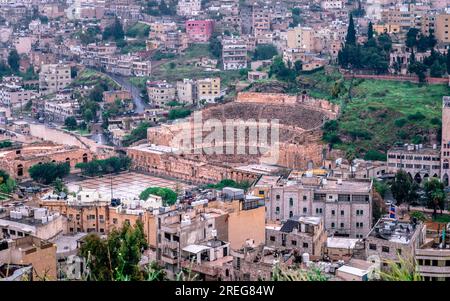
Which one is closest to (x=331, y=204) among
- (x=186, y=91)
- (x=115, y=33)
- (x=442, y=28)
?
(x=442, y=28)

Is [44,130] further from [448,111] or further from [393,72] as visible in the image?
[448,111]

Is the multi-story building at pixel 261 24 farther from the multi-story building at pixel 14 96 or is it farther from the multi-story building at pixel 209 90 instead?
the multi-story building at pixel 14 96

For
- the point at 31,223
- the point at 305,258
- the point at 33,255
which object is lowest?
the point at 31,223

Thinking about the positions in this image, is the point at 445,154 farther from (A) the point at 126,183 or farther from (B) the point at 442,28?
(B) the point at 442,28

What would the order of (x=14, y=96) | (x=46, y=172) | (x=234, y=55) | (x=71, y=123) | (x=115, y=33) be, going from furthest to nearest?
(x=115, y=33), (x=234, y=55), (x=14, y=96), (x=71, y=123), (x=46, y=172)
